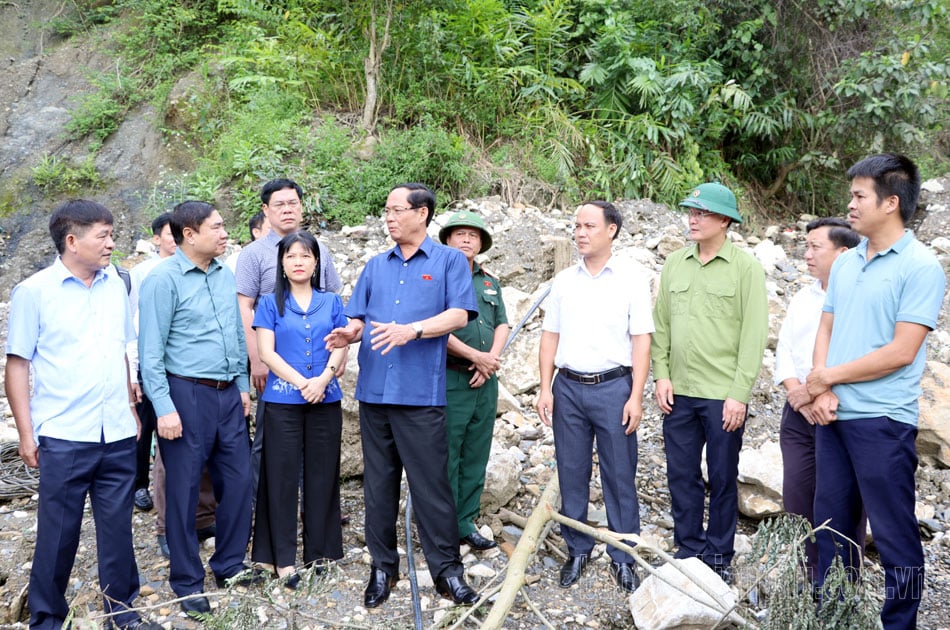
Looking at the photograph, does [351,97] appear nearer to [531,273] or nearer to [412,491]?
[531,273]

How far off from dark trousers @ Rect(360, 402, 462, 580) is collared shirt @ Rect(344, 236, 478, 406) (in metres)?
0.09

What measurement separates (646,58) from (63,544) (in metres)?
8.49

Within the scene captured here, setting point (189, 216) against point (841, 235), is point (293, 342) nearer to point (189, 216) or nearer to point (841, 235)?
point (189, 216)

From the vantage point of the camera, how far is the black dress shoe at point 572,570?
152 inches

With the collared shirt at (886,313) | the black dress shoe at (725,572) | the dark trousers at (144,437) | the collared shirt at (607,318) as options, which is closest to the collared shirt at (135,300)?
the dark trousers at (144,437)

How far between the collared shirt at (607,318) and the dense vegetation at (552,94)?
4.78 metres

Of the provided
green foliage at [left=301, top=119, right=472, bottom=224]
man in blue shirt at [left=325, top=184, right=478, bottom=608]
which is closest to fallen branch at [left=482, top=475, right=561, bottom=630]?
man in blue shirt at [left=325, top=184, right=478, bottom=608]

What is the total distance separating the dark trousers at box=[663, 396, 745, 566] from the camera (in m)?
3.79

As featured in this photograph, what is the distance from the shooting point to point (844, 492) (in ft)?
10.5

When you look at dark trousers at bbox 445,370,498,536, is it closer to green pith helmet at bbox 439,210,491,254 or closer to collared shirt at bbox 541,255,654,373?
collared shirt at bbox 541,255,654,373

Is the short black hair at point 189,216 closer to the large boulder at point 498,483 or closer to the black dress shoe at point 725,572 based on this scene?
the large boulder at point 498,483

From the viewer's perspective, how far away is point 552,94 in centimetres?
962

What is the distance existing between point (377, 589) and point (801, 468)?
6.79 feet

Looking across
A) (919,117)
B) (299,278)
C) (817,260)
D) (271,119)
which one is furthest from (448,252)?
(919,117)
